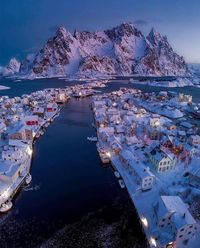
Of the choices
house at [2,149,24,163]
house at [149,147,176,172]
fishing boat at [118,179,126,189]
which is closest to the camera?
fishing boat at [118,179,126,189]

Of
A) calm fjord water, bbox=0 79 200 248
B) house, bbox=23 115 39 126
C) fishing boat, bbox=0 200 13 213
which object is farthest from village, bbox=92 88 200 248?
house, bbox=23 115 39 126

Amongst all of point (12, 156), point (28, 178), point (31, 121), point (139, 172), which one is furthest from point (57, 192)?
point (31, 121)

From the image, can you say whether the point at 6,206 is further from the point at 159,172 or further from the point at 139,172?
the point at 159,172

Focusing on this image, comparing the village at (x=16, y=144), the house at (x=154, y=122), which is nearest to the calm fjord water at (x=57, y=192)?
the village at (x=16, y=144)

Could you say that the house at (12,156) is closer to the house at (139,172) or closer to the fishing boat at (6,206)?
the fishing boat at (6,206)

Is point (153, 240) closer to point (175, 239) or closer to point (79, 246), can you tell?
point (175, 239)

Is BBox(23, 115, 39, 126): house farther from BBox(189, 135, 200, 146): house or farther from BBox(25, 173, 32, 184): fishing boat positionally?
BBox(189, 135, 200, 146): house
